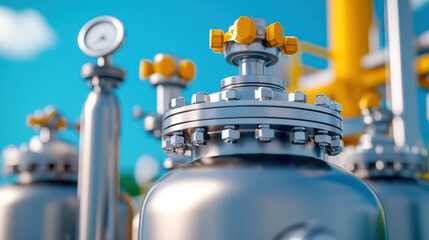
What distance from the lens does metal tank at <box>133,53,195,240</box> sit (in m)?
1.37

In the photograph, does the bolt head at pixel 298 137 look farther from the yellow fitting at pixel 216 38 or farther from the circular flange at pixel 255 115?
the yellow fitting at pixel 216 38

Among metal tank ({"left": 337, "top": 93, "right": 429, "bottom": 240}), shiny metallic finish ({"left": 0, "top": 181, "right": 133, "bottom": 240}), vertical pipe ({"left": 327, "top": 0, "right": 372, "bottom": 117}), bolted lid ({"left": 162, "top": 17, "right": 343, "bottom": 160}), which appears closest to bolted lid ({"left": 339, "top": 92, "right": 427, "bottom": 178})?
metal tank ({"left": 337, "top": 93, "right": 429, "bottom": 240})

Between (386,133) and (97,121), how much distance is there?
35.0 inches

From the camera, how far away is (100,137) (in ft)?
3.65

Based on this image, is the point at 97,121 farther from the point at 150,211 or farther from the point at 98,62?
the point at 150,211

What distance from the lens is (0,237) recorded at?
135cm

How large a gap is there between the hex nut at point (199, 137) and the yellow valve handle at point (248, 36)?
189mm

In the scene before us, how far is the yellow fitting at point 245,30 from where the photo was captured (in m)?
0.92

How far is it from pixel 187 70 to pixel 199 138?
57cm

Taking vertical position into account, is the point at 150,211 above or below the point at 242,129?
below

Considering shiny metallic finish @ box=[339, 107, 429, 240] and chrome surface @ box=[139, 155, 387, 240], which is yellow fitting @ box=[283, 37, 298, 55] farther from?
shiny metallic finish @ box=[339, 107, 429, 240]

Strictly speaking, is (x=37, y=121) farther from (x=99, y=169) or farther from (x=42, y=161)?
(x=99, y=169)

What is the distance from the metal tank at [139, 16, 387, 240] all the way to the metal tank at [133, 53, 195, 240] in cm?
41

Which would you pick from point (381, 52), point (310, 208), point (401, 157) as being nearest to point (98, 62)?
point (310, 208)
